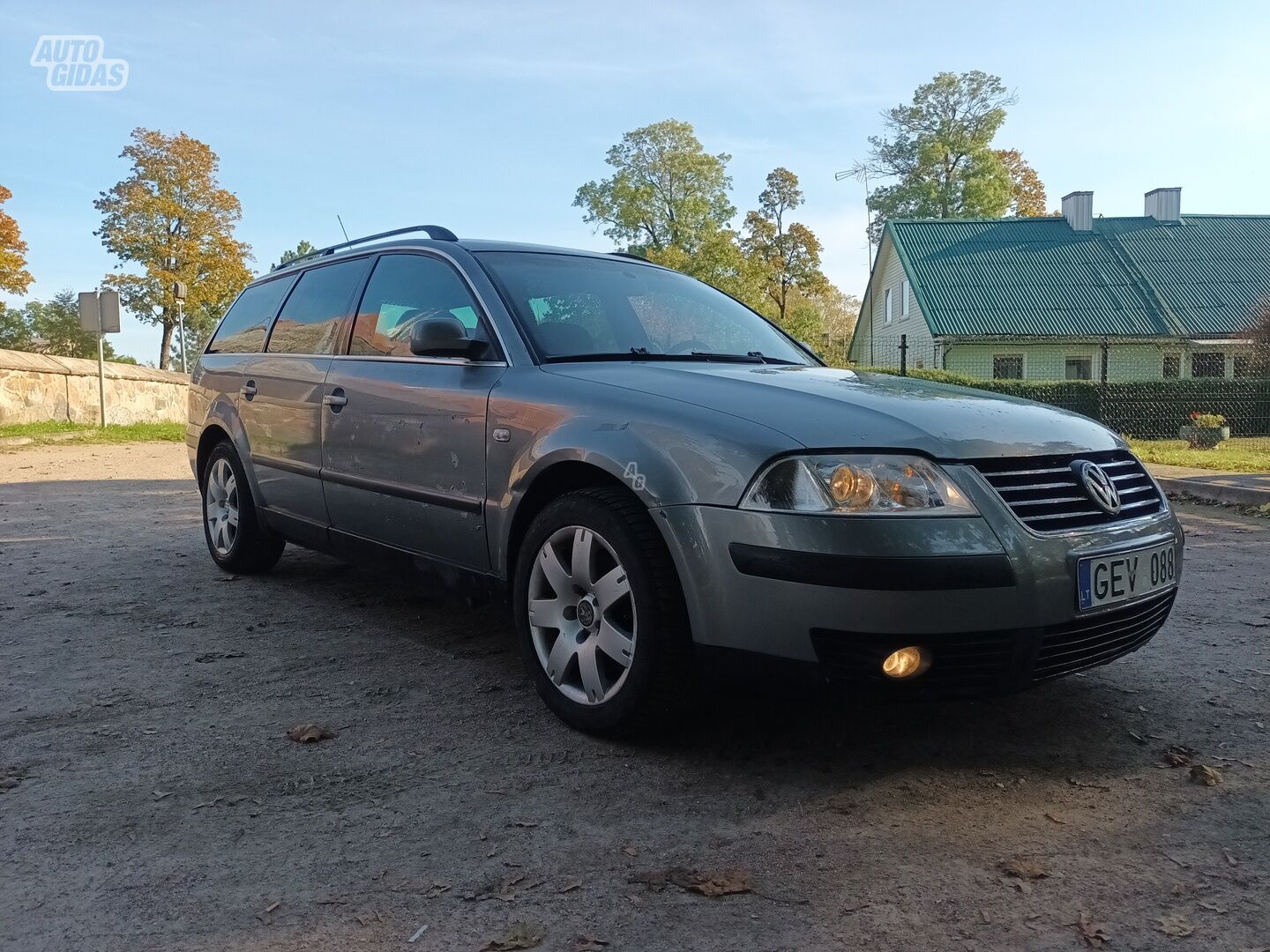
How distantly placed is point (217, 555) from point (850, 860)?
4398mm

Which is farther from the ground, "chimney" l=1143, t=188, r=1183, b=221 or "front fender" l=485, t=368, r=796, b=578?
"chimney" l=1143, t=188, r=1183, b=221

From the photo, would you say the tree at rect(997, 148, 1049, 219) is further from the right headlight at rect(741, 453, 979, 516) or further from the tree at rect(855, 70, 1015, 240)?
the right headlight at rect(741, 453, 979, 516)

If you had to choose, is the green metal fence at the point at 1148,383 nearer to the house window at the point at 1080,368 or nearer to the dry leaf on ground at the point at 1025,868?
the house window at the point at 1080,368

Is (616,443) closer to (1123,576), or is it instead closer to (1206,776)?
(1123,576)

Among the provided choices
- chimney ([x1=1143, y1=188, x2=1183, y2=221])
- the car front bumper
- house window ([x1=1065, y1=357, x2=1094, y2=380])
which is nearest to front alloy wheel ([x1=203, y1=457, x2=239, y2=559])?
the car front bumper

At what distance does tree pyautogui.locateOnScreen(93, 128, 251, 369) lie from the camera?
44.0m

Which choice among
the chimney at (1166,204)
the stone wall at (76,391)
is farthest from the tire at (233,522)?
the chimney at (1166,204)

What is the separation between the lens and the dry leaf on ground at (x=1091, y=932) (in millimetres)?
1924

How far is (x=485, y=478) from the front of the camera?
3.44m

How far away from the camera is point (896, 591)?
2479 mm

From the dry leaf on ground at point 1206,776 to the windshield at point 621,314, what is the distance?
2.04m

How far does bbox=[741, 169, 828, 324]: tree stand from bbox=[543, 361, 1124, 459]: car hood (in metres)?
45.5

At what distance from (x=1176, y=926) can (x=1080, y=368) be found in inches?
1137

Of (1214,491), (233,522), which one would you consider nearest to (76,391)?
(233,522)
